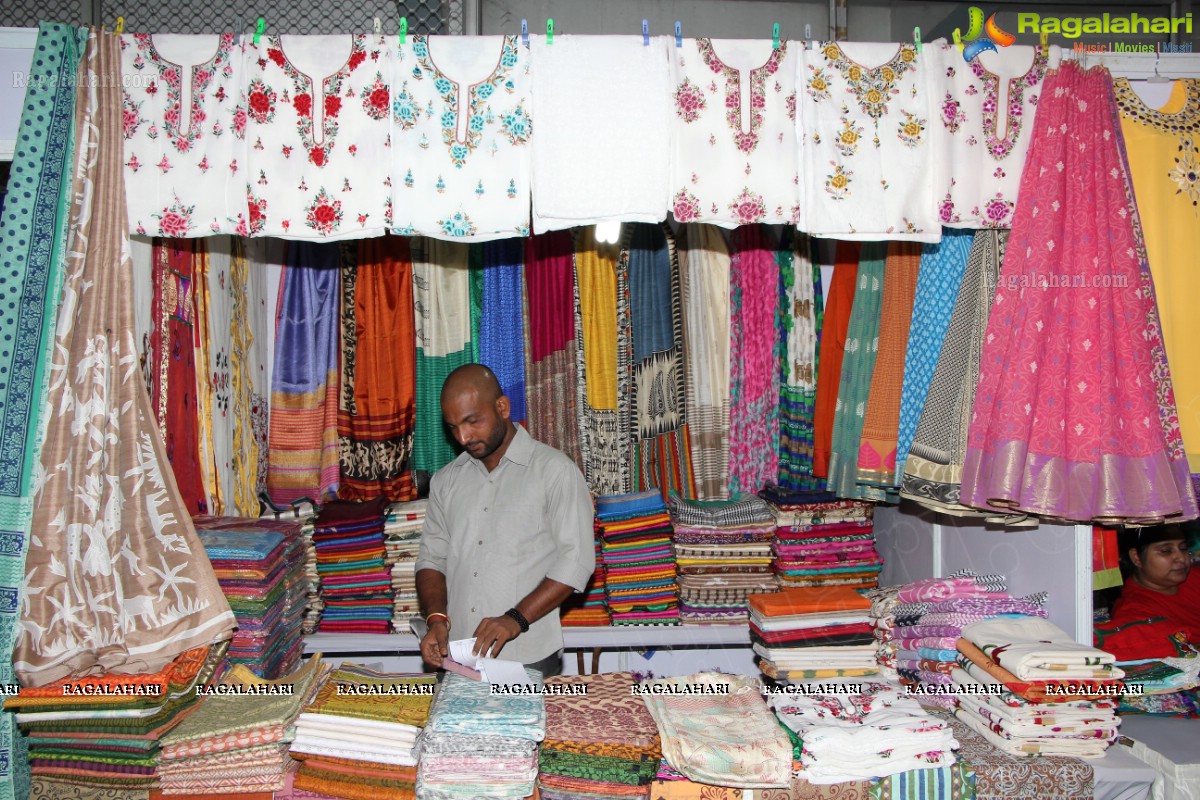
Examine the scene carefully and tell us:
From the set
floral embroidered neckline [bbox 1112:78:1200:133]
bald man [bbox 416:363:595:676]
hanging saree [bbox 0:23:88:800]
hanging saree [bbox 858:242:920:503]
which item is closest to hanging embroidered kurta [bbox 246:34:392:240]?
hanging saree [bbox 0:23:88:800]

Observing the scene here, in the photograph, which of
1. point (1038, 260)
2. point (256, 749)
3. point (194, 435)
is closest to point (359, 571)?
point (194, 435)

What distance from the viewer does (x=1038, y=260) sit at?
9.22 ft

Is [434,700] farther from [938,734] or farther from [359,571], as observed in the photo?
[359,571]

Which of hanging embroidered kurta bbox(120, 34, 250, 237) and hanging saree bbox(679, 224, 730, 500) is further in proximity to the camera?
hanging saree bbox(679, 224, 730, 500)

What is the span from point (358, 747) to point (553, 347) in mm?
2286

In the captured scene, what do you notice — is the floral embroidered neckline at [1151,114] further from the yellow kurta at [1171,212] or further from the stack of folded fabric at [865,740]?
the stack of folded fabric at [865,740]

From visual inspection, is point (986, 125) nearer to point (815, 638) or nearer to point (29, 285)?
point (815, 638)

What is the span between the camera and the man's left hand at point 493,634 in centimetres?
256

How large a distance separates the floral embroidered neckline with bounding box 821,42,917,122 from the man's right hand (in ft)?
6.61

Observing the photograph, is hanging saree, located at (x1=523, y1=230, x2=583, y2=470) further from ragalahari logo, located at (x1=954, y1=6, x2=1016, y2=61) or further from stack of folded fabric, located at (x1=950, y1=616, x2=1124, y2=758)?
stack of folded fabric, located at (x1=950, y1=616, x2=1124, y2=758)

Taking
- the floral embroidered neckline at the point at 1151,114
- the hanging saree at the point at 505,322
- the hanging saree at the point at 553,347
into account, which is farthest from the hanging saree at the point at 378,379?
the floral embroidered neckline at the point at 1151,114

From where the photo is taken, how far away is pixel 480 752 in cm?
213

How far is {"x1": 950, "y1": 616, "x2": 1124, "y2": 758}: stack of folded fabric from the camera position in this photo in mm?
2496

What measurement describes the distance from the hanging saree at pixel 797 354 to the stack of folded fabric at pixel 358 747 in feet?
7.75
